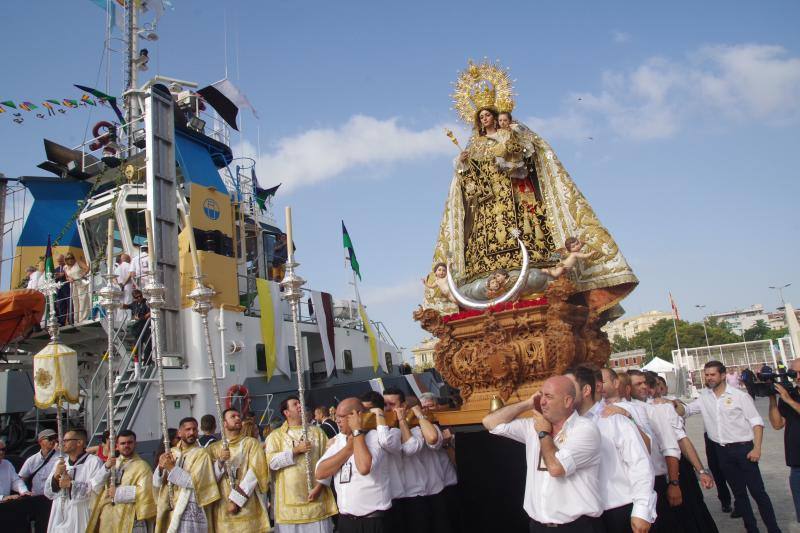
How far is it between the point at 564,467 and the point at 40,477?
662 centimetres

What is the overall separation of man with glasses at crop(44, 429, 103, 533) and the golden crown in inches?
211

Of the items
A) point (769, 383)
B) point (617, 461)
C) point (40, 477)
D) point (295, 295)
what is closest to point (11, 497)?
point (40, 477)

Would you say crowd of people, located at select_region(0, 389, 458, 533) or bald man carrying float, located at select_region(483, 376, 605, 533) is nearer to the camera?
bald man carrying float, located at select_region(483, 376, 605, 533)

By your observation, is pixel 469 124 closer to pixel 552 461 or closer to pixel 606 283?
pixel 606 283

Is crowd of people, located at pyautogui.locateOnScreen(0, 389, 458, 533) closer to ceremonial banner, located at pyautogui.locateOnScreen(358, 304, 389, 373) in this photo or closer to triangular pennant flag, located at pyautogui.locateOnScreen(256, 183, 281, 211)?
ceremonial banner, located at pyautogui.locateOnScreen(358, 304, 389, 373)

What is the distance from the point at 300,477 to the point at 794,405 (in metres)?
4.57

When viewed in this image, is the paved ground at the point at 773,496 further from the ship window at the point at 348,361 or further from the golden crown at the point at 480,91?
the ship window at the point at 348,361

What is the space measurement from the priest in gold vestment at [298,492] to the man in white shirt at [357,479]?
58 centimetres

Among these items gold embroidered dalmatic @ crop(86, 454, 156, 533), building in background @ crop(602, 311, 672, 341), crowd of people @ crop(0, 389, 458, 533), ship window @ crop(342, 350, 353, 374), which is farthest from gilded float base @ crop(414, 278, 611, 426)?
building in background @ crop(602, 311, 672, 341)

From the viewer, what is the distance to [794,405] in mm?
5602

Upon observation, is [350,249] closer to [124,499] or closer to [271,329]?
[271,329]

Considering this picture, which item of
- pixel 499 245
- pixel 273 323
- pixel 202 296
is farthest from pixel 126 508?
pixel 273 323

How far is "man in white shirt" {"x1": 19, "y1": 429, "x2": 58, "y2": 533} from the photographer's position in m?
6.93

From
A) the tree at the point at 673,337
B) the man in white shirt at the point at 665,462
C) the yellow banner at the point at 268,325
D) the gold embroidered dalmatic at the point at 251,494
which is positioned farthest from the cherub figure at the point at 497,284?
the tree at the point at 673,337
